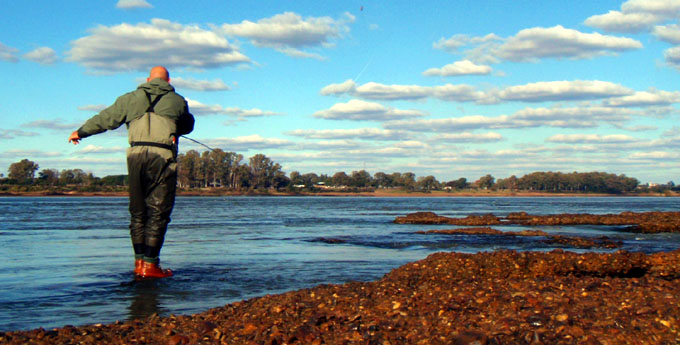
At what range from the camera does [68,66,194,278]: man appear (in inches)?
326

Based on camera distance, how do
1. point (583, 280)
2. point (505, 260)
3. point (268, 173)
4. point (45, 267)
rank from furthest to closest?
point (268, 173) → point (45, 267) → point (505, 260) → point (583, 280)

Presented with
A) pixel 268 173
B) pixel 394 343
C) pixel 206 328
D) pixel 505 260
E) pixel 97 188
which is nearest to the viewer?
pixel 394 343

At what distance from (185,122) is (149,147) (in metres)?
0.65

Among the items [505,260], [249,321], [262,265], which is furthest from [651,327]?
[262,265]

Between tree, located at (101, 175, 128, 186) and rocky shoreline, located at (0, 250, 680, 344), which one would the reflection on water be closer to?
rocky shoreline, located at (0, 250, 680, 344)

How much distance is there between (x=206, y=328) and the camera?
5137 mm

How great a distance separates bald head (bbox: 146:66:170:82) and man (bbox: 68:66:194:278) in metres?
0.01

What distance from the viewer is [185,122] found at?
862cm

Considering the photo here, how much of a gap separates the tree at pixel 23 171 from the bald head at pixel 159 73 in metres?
171

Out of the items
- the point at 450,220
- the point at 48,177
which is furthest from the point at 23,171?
the point at 450,220

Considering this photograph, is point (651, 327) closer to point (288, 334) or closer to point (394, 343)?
point (394, 343)

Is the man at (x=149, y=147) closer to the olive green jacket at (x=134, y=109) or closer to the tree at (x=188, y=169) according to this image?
the olive green jacket at (x=134, y=109)

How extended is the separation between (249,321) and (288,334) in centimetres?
60

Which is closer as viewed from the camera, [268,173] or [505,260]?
[505,260]
